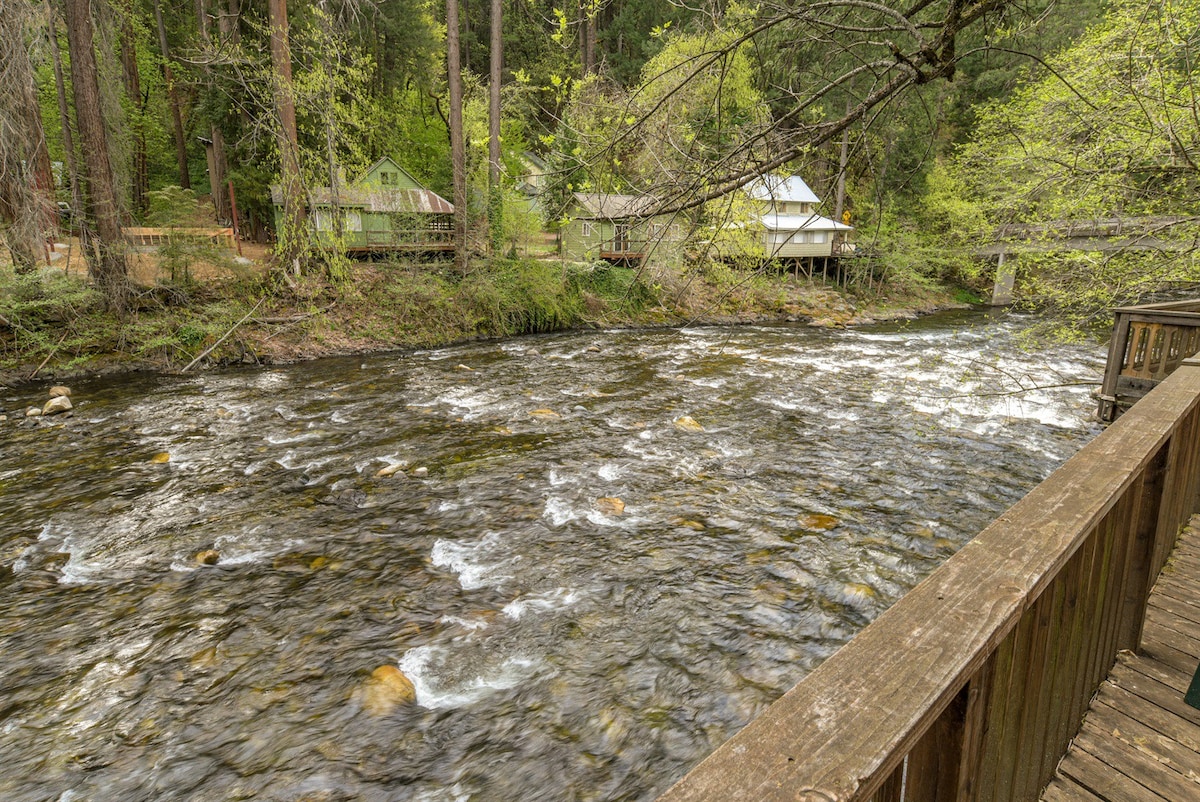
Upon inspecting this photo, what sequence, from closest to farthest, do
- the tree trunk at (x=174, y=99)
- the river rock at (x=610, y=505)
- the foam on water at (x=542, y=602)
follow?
the foam on water at (x=542, y=602) < the river rock at (x=610, y=505) < the tree trunk at (x=174, y=99)

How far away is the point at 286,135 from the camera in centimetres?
1366

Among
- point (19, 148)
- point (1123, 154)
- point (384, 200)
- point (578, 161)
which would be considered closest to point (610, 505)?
point (578, 161)

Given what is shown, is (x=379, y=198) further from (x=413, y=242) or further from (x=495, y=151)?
(x=495, y=151)

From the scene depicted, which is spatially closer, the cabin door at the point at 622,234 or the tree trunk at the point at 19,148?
the cabin door at the point at 622,234

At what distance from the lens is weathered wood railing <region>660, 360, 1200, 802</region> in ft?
2.88

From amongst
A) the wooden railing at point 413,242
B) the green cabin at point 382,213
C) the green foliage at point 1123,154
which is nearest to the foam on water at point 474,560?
the green foliage at point 1123,154

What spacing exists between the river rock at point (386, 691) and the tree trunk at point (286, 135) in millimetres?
12496

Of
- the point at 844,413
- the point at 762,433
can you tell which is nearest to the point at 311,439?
the point at 762,433

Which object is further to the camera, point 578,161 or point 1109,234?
point 1109,234

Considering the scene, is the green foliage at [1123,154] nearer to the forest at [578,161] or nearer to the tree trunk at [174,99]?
the forest at [578,161]

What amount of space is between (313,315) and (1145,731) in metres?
16.2

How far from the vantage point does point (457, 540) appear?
20.5ft

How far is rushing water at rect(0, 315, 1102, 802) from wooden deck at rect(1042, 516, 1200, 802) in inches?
84.9

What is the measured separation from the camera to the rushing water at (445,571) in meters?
3.86
